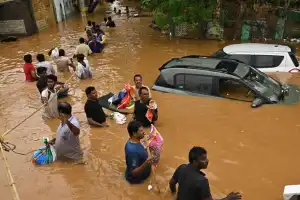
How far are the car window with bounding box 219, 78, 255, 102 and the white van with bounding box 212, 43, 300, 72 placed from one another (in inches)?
91.1

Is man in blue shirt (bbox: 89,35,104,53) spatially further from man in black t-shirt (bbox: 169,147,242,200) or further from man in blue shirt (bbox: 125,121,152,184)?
man in black t-shirt (bbox: 169,147,242,200)

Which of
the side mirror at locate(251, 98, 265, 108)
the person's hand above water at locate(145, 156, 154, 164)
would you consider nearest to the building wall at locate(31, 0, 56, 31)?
the side mirror at locate(251, 98, 265, 108)

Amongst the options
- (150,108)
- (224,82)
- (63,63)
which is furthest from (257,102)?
(63,63)

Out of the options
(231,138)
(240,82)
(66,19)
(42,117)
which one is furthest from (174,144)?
(66,19)

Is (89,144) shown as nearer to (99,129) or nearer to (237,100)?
(99,129)

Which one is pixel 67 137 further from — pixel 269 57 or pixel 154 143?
pixel 269 57

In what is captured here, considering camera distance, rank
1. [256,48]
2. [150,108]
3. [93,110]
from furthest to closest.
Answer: [256,48] < [93,110] < [150,108]

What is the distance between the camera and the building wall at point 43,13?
2052 cm

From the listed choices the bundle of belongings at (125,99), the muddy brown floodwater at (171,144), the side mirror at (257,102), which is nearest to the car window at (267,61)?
the muddy brown floodwater at (171,144)

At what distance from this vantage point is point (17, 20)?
1939 centimetres

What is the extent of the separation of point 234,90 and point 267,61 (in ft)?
8.55

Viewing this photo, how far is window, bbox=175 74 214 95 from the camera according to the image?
8008 mm

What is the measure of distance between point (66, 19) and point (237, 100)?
19691mm

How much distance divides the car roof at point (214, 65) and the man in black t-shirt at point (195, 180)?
169 inches
